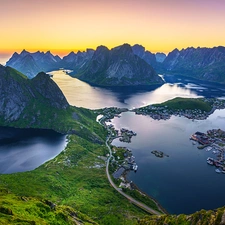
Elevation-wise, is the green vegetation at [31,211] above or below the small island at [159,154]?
above


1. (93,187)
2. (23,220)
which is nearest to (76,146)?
(93,187)

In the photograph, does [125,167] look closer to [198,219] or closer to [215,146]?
[215,146]

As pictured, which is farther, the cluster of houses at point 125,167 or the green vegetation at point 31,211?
the cluster of houses at point 125,167

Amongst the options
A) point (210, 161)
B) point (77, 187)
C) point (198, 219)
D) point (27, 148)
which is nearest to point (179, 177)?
point (210, 161)

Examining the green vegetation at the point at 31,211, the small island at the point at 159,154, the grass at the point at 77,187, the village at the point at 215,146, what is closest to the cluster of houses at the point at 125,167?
the grass at the point at 77,187

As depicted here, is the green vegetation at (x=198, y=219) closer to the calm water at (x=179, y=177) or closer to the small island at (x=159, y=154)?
the calm water at (x=179, y=177)

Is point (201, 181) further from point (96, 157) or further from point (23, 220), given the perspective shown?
point (23, 220)

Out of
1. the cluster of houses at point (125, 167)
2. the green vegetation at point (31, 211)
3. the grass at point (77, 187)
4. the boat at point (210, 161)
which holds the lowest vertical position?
the cluster of houses at point (125, 167)

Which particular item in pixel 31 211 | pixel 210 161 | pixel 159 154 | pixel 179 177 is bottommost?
pixel 159 154
